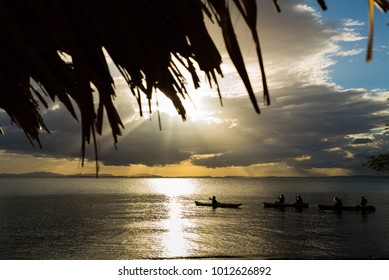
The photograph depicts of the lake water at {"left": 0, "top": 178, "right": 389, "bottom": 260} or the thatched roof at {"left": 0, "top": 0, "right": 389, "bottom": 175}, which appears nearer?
the thatched roof at {"left": 0, "top": 0, "right": 389, "bottom": 175}

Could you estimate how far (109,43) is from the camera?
1453 mm

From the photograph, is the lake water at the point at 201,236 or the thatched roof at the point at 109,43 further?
the lake water at the point at 201,236

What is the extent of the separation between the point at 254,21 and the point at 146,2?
0.53 meters

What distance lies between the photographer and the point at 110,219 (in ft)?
196

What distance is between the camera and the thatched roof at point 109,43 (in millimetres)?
1088

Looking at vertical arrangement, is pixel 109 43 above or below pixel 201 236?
above

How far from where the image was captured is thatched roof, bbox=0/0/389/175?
109cm

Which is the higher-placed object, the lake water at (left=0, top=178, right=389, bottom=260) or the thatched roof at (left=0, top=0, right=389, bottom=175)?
the thatched roof at (left=0, top=0, right=389, bottom=175)

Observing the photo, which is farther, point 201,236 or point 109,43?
point 201,236

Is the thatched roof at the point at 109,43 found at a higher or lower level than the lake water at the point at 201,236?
higher

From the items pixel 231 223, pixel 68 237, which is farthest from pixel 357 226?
pixel 68 237

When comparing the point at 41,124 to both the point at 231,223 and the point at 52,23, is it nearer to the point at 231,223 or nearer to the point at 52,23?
the point at 52,23
